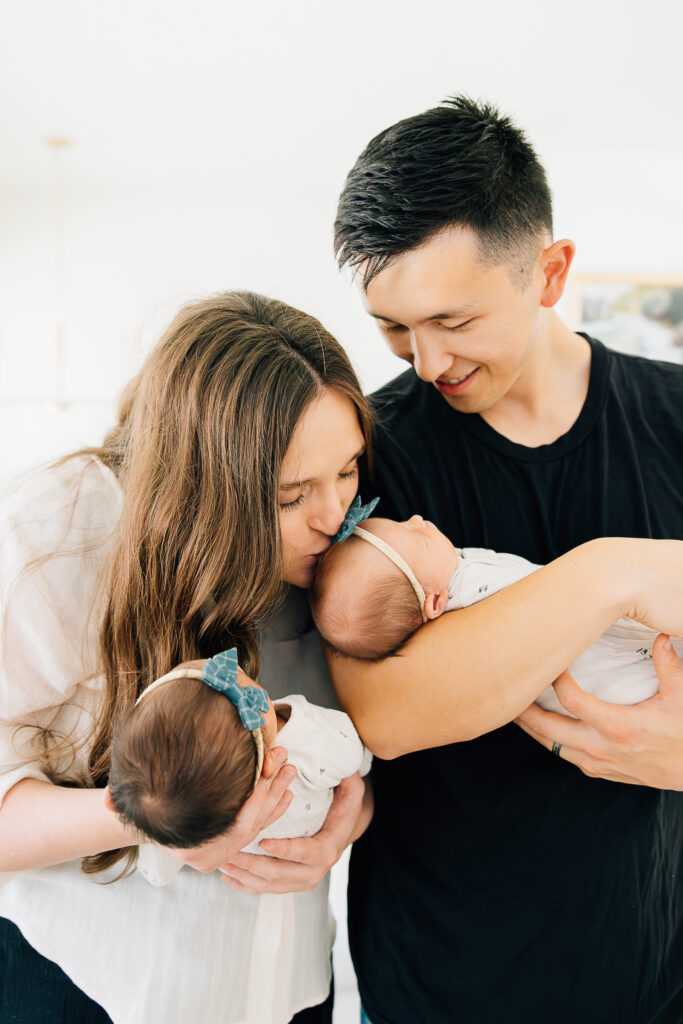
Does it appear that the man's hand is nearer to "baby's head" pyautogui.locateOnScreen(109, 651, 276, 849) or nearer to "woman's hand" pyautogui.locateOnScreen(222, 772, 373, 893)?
"woman's hand" pyautogui.locateOnScreen(222, 772, 373, 893)

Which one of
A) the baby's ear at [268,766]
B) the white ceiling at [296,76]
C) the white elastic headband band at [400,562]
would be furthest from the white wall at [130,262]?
the baby's ear at [268,766]

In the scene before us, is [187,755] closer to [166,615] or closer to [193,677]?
[193,677]

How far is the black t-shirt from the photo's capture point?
1147 mm

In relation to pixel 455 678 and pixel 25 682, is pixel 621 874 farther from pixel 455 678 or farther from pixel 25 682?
pixel 25 682

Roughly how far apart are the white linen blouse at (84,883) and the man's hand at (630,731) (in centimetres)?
53

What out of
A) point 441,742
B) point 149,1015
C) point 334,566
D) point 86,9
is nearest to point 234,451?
point 334,566

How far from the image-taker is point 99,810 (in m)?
0.98

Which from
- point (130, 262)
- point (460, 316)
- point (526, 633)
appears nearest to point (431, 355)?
point (460, 316)

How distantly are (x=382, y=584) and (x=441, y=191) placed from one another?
0.63 m

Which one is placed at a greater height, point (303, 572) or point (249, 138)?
point (249, 138)

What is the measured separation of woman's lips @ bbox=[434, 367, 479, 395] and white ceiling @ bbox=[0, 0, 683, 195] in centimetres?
278

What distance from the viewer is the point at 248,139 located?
452 centimetres

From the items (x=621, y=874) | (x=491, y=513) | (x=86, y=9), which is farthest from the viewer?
(x=86, y=9)

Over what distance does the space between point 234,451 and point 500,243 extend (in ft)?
1.80
